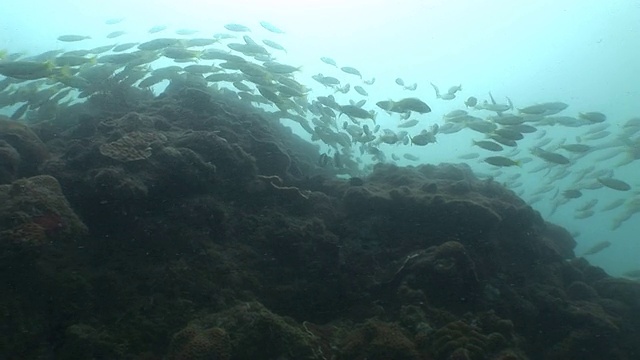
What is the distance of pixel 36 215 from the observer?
17.3ft

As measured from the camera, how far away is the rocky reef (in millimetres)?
4879

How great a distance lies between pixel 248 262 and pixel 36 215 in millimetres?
2950

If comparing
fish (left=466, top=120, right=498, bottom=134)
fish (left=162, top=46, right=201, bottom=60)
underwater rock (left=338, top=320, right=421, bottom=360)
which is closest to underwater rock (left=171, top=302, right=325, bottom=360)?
underwater rock (left=338, top=320, right=421, bottom=360)

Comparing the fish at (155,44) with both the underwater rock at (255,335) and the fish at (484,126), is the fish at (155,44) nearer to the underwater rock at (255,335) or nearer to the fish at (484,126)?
the underwater rock at (255,335)

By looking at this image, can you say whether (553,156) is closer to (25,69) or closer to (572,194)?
(572,194)

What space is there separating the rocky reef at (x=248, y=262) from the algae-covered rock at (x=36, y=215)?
0.9 inches

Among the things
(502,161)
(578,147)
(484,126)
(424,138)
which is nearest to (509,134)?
(502,161)

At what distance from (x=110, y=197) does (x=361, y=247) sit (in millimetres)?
4374

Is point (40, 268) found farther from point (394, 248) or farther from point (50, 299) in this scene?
point (394, 248)

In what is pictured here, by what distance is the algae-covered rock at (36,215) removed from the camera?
5.03 meters

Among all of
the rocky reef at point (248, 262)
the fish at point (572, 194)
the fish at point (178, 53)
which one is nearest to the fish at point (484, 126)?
the rocky reef at point (248, 262)

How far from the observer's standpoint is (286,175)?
9.38 metres

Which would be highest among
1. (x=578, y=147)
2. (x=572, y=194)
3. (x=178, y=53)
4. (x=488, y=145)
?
(x=178, y=53)

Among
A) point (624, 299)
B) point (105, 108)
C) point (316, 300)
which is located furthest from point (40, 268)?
point (624, 299)
